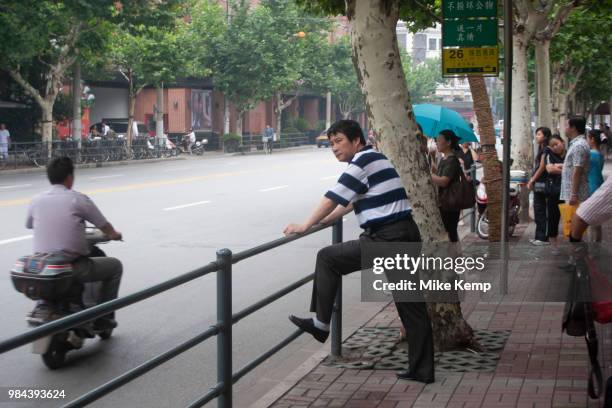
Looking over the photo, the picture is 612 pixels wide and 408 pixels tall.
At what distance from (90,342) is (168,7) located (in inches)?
1157

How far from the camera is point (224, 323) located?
5242mm

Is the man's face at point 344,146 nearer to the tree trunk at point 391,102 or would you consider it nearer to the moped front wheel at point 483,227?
the tree trunk at point 391,102

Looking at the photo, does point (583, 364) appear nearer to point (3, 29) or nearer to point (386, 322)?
point (386, 322)

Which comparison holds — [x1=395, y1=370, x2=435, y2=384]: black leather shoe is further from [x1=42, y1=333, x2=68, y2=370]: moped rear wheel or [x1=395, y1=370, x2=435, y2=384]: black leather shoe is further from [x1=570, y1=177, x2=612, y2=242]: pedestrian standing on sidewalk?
[x1=42, y1=333, x2=68, y2=370]: moped rear wheel

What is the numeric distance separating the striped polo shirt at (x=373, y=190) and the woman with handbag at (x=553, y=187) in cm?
709

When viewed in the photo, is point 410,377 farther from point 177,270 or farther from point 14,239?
point 14,239

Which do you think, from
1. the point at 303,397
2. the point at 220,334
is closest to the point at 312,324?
the point at 303,397

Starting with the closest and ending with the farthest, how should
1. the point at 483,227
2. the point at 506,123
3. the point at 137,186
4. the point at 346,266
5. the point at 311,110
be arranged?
the point at 346,266, the point at 506,123, the point at 483,227, the point at 137,186, the point at 311,110

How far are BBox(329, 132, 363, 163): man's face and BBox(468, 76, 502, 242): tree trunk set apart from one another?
7.60 m

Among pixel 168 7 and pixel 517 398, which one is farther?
pixel 168 7

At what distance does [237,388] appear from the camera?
6836mm

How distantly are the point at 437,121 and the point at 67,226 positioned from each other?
592 centimetres

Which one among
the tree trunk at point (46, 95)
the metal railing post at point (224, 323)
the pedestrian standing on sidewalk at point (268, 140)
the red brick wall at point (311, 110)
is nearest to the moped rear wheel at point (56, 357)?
the metal railing post at point (224, 323)

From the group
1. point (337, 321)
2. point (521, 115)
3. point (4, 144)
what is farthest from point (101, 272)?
point (4, 144)
